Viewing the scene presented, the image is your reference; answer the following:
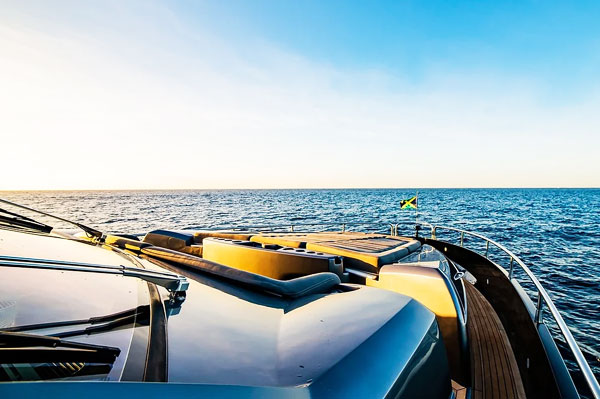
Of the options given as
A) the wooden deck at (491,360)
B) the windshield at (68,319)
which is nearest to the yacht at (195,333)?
the windshield at (68,319)

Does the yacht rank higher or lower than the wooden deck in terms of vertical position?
higher

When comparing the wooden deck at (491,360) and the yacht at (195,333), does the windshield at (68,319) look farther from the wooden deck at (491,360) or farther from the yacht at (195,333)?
the wooden deck at (491,360)

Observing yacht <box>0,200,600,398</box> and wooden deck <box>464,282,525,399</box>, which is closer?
yacht <box>0,200,600,398</box>

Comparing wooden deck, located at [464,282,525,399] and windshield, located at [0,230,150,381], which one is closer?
windshield, located at [0,230,150,381]

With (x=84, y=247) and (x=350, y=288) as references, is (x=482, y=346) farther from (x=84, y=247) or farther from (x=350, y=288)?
(x=84, y=247)

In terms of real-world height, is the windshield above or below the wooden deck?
above

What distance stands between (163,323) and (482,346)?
15.3 ft

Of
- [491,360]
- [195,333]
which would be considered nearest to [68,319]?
[195,333]

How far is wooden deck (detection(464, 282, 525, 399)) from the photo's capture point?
334cm

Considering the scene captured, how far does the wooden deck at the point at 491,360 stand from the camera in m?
3.34

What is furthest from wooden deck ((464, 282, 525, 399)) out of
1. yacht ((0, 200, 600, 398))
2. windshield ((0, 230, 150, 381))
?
windshield ((0, 230, 150, 381))

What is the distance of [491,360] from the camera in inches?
155

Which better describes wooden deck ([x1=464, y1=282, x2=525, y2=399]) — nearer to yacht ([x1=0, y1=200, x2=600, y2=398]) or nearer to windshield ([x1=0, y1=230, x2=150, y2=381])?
yacht ([x1=0, y1=200, x2=600, y2=398])

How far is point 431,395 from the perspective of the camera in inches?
63.1
